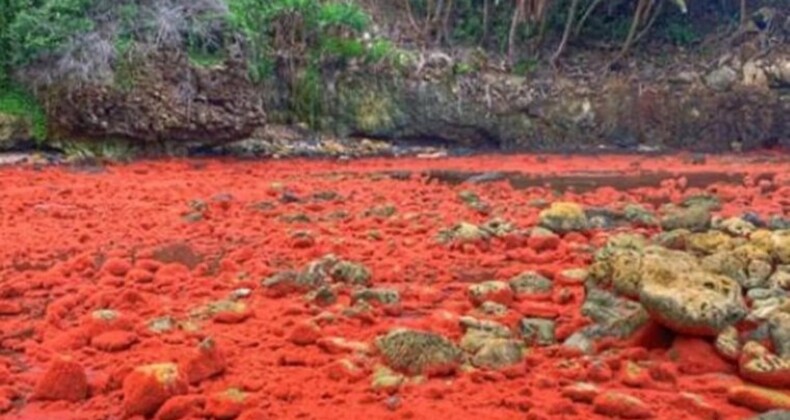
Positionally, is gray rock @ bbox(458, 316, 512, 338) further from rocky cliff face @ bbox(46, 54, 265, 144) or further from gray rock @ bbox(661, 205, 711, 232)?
rocky cliff face @ bbox(46, 54, 265, 144)

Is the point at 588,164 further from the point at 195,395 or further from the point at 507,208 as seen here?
the point at 195,395

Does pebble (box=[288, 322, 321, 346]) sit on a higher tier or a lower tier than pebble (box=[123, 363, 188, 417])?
lower

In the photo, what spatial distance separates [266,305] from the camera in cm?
481

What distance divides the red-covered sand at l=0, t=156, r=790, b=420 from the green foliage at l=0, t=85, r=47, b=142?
2.34 meters

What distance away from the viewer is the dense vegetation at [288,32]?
11906 mm

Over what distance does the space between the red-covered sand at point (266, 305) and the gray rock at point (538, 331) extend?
0.05m

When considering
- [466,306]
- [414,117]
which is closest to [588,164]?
[414,117]

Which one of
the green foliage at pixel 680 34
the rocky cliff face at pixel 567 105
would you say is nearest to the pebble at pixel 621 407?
the rocky cliff face at pixel 567 105

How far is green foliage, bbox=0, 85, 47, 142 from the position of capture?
1177cm

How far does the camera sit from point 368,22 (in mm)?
15586

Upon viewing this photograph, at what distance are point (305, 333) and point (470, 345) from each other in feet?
2.46

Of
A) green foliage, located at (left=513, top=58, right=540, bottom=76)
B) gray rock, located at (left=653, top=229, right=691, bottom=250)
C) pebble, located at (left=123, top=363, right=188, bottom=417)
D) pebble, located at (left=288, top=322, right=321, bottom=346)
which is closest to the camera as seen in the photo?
pebble, located at (left=123, top=363, right=188, bottom=417)

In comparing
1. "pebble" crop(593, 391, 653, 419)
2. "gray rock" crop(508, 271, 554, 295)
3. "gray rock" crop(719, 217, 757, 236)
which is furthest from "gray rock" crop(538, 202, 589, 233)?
"pebble" crop(593, 391, 653, 419)

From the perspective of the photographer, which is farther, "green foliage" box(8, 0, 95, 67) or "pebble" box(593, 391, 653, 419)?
"green foliage" box(8, 0, 95, 67)
